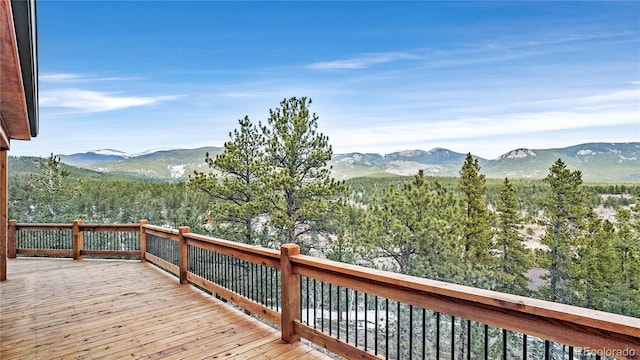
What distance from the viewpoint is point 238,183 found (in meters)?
15.7

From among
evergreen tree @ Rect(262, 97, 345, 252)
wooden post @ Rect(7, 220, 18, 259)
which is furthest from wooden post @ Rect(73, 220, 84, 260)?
evergreen tree @ Rect(262, 97, 345, 252)

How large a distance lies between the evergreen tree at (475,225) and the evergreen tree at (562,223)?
260cm

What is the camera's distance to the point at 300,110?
16.1 metres

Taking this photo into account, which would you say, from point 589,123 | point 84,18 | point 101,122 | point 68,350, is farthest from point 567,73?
point 101,122

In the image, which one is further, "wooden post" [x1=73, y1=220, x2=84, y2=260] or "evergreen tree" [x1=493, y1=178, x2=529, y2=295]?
"evergreen tree" [x1=493, y1=178, x2=529, y2=295]

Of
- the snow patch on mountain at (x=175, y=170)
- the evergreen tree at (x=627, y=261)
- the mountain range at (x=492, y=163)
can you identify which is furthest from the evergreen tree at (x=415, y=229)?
the snow patch on mountain at (x=175, y=170)

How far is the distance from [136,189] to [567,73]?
2627 centimetres

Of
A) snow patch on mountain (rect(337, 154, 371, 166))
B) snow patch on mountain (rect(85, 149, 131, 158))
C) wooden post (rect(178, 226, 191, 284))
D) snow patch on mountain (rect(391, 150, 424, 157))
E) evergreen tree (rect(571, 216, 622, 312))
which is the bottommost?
evergreen tree (rect(571, 216, 622, 312))

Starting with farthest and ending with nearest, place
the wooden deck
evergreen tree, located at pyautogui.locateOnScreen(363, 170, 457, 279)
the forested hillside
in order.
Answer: evergreen tree, located at pyautogui.locateOnScreen(363, 170, 457, 279), the forested hillside, the wooden deck

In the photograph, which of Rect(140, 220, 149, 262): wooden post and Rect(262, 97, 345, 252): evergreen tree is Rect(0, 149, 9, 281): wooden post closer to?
Rect(140, 220, 149, 262): wooden post

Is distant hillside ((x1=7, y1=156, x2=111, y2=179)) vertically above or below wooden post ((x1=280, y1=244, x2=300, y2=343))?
above

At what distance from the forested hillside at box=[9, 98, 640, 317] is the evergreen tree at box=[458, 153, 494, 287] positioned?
0.06m

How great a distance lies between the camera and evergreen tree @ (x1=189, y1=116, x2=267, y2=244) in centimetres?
1509

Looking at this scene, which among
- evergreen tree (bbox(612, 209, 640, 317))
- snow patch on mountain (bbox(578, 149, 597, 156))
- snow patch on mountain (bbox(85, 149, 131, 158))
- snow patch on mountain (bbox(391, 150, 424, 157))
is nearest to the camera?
evergreen tree (bbox(612, 209, 640, 317))
